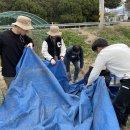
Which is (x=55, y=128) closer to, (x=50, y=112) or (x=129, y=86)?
(x=50, y=112)

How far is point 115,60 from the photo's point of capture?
5461 millimetres

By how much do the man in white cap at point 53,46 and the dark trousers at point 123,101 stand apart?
1.98m

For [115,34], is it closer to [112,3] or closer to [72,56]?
[112,3]

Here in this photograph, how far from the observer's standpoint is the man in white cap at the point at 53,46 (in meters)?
7.43

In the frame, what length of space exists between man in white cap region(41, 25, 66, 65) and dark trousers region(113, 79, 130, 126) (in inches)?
78.0

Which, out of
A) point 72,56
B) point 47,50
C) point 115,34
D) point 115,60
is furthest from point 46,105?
point 115,34

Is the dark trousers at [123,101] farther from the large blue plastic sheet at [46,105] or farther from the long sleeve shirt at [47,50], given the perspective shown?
the long sleeve shirt at [47,50]

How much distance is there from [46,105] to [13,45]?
3.70 ft

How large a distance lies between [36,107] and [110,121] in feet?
4.16

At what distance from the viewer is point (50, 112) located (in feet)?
18.9

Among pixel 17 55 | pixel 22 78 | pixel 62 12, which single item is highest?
pixel 17 55

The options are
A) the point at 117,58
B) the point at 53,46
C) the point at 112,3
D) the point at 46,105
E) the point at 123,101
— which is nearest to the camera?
the point at 117,58

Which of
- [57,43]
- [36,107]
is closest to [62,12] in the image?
[57,43]

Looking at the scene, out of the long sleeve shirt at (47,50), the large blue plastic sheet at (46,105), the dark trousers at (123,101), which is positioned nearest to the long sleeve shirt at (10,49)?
the large blue plastic sheet at (46,105)
